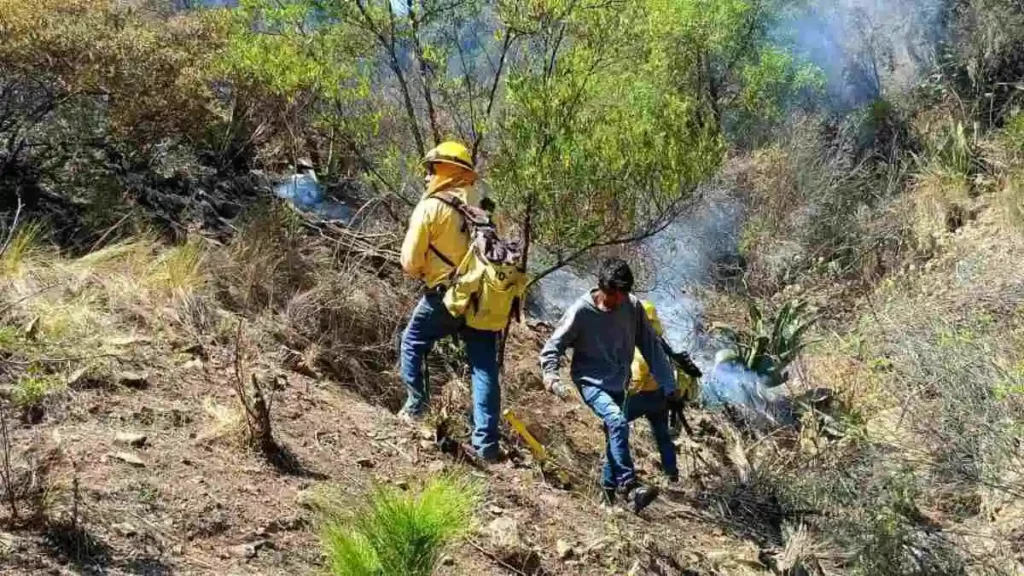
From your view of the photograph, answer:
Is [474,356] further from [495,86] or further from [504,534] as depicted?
[495,86]

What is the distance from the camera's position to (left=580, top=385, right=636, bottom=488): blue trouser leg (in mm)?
5020

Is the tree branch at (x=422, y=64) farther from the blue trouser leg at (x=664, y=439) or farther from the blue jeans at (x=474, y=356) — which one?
the blue trouser leg at (x=664, y=439)

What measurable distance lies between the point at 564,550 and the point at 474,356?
1.13m

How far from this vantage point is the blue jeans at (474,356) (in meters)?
5.00

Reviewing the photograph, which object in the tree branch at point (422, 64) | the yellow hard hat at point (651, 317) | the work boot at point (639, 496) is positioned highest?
the tree branch at point (422, 64)

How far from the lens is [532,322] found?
8.40 metres

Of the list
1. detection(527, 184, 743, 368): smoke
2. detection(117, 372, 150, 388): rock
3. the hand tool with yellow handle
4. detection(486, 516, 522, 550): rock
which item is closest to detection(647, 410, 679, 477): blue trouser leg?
the hand tool with yellow handle

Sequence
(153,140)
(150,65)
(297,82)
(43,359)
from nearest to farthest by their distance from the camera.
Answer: (43,359), (297,82), (150,65), (153,140)

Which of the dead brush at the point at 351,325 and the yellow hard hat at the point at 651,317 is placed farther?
the dead brush at the point at 351,325

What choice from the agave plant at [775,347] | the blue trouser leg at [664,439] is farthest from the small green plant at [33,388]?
the agave plant at [775,347]

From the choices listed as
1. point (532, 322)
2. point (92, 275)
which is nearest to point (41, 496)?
point (92, 275)

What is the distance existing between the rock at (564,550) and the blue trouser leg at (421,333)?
1200mm

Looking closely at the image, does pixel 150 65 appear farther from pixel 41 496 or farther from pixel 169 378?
pixel 41 496

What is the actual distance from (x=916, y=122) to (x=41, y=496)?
527 inches
